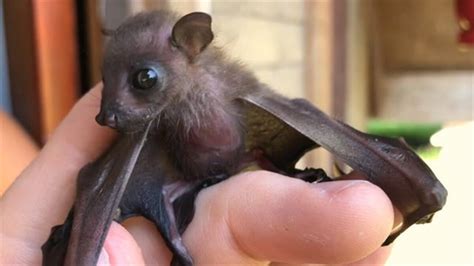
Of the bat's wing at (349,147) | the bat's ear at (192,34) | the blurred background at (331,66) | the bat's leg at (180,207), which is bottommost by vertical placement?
the blurred background at (331,66)

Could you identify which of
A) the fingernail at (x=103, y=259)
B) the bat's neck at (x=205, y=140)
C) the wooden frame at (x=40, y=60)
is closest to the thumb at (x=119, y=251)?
the fingernail at (x=103, y=259)

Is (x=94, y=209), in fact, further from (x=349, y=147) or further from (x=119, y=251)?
(x=349, y=147)

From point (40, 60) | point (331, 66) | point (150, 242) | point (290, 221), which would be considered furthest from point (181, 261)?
point (331, 66)

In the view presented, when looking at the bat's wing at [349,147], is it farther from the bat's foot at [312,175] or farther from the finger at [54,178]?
the finger at [54,178]

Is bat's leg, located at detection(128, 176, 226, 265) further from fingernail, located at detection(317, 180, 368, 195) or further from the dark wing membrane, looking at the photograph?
fingernail, located at detection(317, 180, 368, 195)

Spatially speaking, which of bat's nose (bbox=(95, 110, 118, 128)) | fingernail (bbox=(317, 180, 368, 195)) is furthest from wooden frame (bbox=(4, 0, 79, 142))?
fingernail (bbox=(317, 180, 368, 195))

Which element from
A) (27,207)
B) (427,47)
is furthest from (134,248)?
(427,47)
